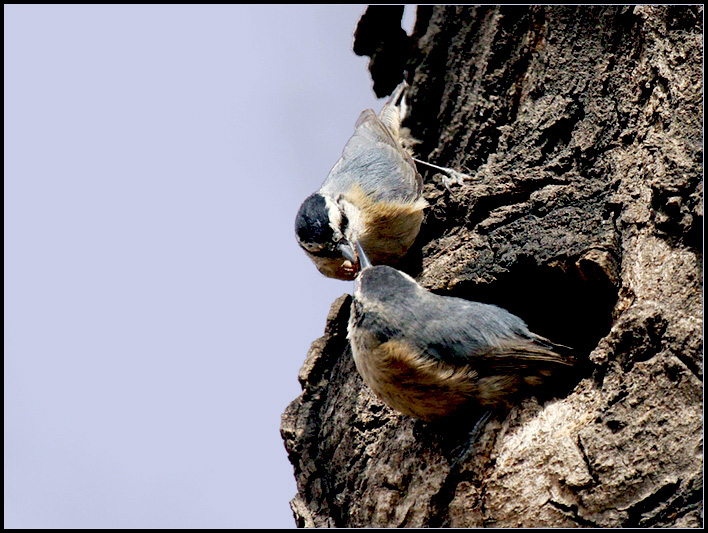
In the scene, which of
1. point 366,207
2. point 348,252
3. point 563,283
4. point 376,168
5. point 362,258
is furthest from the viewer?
point 376,168

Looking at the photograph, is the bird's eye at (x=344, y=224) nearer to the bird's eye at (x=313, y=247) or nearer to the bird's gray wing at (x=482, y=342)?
the bird's eye at (x=313, y=247)

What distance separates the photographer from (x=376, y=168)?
4.12 m

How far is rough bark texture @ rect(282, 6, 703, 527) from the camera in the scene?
230 cm

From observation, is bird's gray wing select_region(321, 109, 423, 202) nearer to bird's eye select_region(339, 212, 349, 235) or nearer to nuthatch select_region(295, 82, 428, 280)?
nuthatch select_region(295, 82, 428, 280)

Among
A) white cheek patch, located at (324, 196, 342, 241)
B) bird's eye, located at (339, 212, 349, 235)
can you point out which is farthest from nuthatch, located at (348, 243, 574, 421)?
bird's eye, located at (339, 212, 349, 235)

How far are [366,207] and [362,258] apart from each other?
20.9 inches

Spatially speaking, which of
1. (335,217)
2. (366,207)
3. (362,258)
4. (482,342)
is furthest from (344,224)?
(482,342)

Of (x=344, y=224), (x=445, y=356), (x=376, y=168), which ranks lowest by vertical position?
(x=445, y=356)

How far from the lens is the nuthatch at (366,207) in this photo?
3643 millimetres

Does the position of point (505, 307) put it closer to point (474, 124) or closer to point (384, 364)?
point (384, 364)

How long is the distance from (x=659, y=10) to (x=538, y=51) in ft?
1.99

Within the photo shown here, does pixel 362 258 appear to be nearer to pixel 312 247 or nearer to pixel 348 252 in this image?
pixel 348 252

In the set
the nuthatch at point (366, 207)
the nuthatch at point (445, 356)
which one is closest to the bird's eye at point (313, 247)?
the nuthatch at point (366, 207)

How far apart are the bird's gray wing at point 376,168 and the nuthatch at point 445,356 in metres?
1.16
